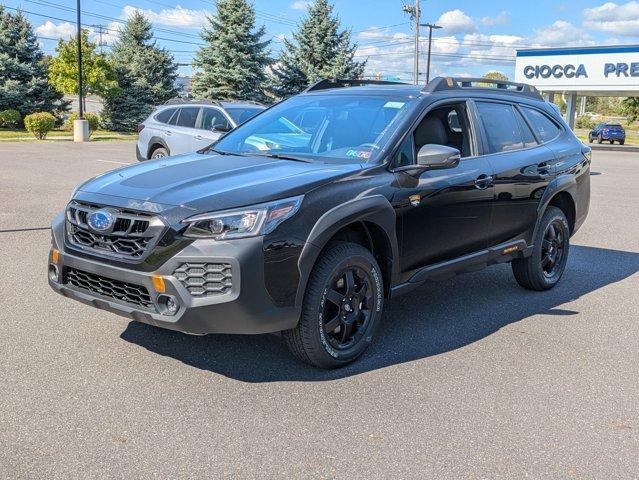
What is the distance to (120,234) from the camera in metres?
3.79

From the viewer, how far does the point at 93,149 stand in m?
25.8

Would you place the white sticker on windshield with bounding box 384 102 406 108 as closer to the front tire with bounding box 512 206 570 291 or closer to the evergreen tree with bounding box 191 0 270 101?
the front tire with bounding box 512 206 570 291

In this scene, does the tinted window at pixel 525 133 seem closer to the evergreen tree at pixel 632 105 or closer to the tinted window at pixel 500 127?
the tinted window at pixel 500 127

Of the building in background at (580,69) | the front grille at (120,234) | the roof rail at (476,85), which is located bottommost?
the front grille at (120,234)

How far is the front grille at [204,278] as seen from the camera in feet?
11.9

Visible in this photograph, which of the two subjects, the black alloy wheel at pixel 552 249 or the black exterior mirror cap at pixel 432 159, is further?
the black alloy wheel at pixel 552 249

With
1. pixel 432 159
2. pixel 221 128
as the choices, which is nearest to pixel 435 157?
pixel 432 159

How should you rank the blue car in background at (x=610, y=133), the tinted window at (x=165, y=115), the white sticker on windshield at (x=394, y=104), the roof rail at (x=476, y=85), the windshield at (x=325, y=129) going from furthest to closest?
the blue car in background at (x=610, y=133) < the tinted window at (x=165, y=115) < the roof rail at (x=476, y=85) < the white sticker on windshield at (x=394, y=104) < the windshield at (x=325, y=129)

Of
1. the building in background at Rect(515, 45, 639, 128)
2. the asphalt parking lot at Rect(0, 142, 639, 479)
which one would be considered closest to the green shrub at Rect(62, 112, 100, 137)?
the building in background at Rect(515, 45, 639, 128)

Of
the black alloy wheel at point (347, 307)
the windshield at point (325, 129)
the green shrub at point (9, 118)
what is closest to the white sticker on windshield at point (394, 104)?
the windshield at point (325, 129)

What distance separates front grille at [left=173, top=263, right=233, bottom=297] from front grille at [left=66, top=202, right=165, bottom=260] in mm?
239

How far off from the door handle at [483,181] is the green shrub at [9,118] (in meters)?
36.0

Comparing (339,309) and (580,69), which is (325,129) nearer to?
(339,309)

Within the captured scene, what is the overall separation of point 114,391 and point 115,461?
0.79 metres
